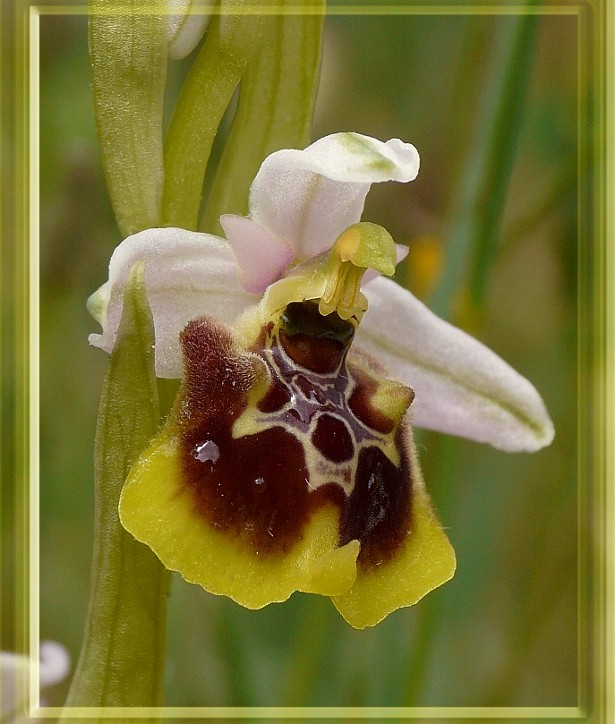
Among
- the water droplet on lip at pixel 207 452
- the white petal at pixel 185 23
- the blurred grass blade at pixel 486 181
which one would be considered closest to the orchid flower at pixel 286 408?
the water droplet on lip at pixel 207 452

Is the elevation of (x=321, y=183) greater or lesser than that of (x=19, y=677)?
greater

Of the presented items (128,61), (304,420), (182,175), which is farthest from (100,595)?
(128,61)

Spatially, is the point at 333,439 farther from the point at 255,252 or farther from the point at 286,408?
the point at 255,252

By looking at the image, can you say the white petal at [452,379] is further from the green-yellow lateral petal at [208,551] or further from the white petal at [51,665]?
the white petal at [51,665]

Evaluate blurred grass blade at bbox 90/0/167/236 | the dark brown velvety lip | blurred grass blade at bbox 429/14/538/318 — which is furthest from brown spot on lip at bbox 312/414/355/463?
blurred grass blade at bbox 429/14/538/318

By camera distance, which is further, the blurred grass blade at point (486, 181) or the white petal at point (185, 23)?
the blurred grass blade at point (486, 181)

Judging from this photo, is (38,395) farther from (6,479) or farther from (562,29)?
(562,29)

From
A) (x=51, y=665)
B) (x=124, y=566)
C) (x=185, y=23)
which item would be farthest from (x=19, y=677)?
(x=185, y=23)
